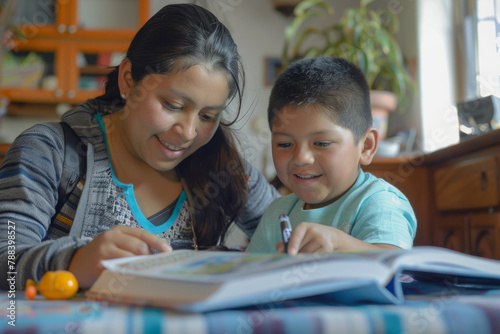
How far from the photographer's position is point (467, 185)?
149 cm

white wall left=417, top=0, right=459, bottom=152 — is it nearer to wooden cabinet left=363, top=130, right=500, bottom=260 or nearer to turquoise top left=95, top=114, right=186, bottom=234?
wooden cabinet left=363, top=130, right=500, bottom=260

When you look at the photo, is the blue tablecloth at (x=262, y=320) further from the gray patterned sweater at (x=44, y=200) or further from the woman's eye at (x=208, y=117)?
the woman's eye at (x=208, y=117)

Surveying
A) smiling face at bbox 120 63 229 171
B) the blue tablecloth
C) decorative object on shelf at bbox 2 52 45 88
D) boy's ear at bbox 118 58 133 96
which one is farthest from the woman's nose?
decorative object on shelf at bbox 2 52 45 88

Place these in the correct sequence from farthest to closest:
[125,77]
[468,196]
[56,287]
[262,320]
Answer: [468,196] < [125,77] < [56,287] < [262,320]

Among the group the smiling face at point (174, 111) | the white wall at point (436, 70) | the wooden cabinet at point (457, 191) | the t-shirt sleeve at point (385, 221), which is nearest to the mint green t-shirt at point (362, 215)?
the t-shirt sleeve at point (385, 221)

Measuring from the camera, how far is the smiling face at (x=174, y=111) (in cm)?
85

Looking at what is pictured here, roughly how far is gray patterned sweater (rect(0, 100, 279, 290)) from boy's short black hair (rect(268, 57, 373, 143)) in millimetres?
363

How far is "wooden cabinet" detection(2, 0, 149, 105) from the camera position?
3.12 m

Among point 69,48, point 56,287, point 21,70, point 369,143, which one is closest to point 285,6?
point 69,48

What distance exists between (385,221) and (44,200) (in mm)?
526

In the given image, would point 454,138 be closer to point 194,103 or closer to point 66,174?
point 194,103

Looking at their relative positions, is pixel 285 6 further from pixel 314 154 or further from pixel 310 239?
pixel 310 239

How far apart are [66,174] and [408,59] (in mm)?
2049

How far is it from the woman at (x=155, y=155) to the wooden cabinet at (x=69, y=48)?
227 cm
